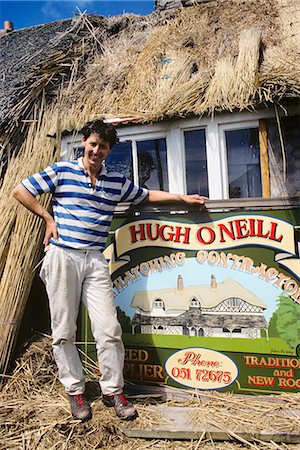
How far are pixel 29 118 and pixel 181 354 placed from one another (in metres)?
3.42

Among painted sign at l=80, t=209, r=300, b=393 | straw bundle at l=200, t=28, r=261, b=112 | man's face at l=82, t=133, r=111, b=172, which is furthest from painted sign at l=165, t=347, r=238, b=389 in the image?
straw bundle at l=200, t=28, r=261, b=112

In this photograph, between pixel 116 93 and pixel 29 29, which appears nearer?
pixel 116 93

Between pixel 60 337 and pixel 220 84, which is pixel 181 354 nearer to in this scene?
pixel 60 337

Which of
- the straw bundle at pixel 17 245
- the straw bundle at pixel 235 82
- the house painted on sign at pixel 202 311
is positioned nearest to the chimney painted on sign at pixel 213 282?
the house painted on sign at pixel 202 311

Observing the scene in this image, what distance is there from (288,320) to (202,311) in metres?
0.70

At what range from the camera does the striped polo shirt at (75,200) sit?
3150mm

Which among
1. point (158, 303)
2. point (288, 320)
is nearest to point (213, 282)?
point (158, 303)

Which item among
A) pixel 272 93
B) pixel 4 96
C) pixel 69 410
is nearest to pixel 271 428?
pixel 69 410

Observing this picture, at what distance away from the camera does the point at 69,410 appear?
3295 millimetres

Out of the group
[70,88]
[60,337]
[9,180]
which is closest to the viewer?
[60,337]

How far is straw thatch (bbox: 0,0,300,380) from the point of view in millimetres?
3953

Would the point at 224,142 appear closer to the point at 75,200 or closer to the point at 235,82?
the point at 235,82

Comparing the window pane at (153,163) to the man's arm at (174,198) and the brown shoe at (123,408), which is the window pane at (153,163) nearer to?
the man's arm at (174,198)

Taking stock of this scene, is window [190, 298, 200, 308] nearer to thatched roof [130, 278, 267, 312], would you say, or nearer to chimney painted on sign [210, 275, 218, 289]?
thatched roof [130, 278, 267, 312]
